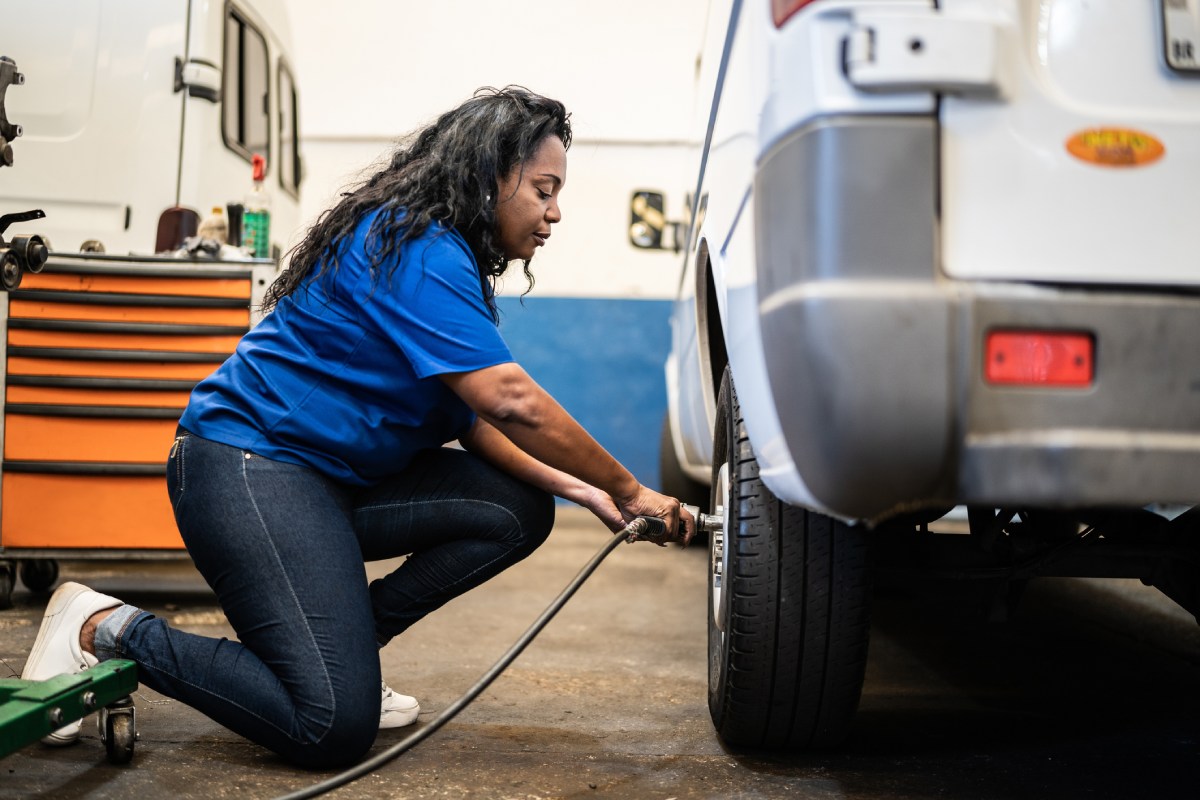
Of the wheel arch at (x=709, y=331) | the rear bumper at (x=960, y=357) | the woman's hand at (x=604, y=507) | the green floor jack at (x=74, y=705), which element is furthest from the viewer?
the wheel arch at (x=709, y=331)

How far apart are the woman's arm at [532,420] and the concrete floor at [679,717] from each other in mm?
445

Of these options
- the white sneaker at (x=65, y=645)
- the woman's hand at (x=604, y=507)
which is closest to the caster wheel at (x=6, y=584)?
the white sneaker at (x=65, y=645)

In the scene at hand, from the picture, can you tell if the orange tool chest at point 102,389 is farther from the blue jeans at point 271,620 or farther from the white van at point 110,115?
the blue jeans at point 271,620

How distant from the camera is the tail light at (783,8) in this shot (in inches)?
42.9

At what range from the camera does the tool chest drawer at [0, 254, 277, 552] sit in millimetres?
2721

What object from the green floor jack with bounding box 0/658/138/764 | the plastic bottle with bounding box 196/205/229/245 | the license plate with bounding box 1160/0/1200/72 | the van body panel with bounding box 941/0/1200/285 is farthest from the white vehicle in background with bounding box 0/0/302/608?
the license plate with bounding box 1160/0/1200/72

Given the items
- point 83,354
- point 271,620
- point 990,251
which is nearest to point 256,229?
point 83,354

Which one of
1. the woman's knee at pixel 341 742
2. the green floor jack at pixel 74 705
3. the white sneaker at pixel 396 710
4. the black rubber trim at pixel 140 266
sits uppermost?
the black rubber trim at pixel 140 266

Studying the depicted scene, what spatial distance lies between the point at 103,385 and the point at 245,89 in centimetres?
175

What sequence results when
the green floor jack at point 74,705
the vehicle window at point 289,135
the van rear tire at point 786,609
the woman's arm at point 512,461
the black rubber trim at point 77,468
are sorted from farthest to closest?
the vehicle window at point 289,135 → the black rubber trim at point 77,468 → the woman's arm at point 512,461 → the van rear tire at point 786,609 → the green floor jack at point 74,705

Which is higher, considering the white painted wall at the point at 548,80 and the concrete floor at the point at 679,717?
the white painted wall at the point at 548,80

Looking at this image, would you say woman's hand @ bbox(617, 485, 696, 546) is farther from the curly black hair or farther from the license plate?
the license plate

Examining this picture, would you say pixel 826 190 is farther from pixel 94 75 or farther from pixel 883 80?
pixel 94 75

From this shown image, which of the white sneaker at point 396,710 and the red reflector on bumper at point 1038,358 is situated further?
the white sneaker at point 396,710
